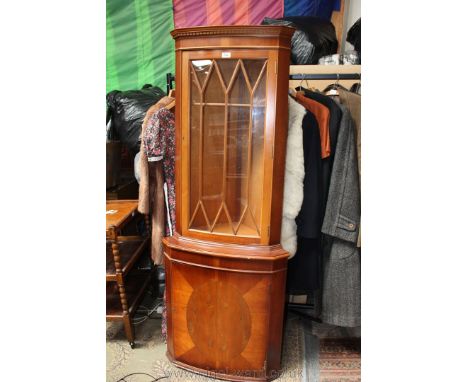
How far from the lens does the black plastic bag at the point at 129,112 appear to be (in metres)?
2.29

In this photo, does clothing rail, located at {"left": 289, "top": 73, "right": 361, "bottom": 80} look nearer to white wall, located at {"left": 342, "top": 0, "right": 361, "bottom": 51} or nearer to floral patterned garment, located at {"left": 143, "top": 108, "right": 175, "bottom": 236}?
white wall, located at {"left": 342, "top": 0, "right": 361, "bottom": 51}

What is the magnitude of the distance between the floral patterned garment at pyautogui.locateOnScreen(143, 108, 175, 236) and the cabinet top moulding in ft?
1.31

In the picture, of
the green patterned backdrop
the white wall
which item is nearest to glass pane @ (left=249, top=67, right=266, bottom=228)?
the white wall

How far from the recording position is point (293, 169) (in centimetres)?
162

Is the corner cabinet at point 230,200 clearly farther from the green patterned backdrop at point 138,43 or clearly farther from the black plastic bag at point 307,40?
the green patterned backdrop at point 138,43

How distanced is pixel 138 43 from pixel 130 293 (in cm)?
172

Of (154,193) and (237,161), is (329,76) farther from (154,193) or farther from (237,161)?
(154,193)

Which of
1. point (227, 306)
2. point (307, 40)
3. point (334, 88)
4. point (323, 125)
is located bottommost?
point (227, 306)

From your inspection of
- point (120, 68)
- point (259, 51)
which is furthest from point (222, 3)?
point (259, 51)

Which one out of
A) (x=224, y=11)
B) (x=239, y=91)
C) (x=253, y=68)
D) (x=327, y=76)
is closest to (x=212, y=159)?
(x=239, y=91)

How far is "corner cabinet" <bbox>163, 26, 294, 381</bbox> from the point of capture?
146 centimetres

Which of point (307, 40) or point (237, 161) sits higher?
point (307, 40)

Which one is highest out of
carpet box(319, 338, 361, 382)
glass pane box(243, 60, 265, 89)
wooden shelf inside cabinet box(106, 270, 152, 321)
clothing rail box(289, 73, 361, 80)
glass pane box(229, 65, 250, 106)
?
clothing rail box(289, 73, 361, 80)
